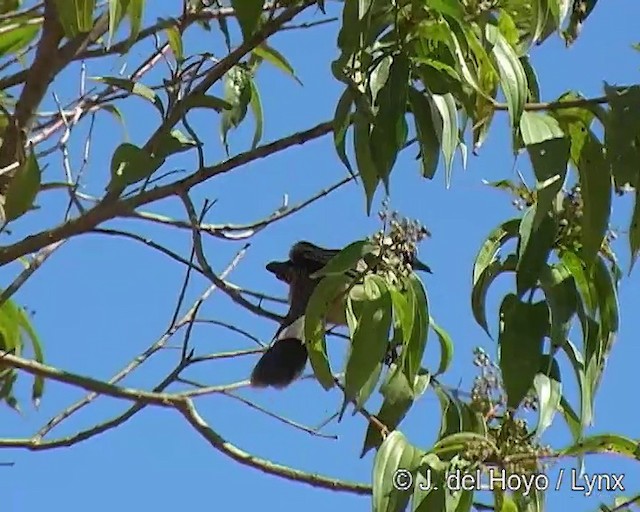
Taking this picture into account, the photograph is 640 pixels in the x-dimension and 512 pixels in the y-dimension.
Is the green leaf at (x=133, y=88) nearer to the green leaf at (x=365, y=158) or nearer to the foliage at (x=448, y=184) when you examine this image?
the foliage at (x=448, y=184)

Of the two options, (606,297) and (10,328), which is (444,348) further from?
(10,328)

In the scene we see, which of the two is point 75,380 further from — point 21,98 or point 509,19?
point 509,19

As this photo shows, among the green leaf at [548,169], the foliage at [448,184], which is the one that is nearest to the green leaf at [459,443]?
the foliage at [448,184]

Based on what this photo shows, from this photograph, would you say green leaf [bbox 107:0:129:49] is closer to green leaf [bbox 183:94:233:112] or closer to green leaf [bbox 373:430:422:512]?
green leaf [bbox 183:94:233:112]

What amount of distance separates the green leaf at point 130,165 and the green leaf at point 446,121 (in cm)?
36

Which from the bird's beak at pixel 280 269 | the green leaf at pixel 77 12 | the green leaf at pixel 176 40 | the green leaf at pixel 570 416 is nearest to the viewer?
the green leaf at pixel 77 12

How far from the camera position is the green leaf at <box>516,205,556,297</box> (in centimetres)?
126

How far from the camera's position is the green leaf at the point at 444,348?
1.61 m

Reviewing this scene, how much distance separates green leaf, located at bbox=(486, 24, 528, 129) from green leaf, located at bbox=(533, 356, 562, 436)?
27cm

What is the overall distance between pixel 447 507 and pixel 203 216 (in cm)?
56

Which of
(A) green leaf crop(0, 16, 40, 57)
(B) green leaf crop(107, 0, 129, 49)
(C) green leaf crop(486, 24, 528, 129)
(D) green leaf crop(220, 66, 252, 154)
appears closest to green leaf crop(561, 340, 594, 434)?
(C) green leaf crop(486, 24, 528, 129)

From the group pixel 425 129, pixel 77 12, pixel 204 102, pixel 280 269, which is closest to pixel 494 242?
pixel 425 129

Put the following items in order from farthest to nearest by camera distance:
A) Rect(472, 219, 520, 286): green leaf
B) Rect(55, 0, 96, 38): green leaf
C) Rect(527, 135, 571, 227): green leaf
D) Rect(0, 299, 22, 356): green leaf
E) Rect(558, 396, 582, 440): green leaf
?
Rect(0, 299, 22, 356): green leaf, Rect(558, 396, 582, 440): green leaf, Rect(472, 219, 520, 286): green leaf, Rect(55, 0, 96, 38): green leaf, Rect(527, 135, 571, 227): green leaf

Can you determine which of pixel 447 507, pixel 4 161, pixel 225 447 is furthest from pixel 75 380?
pixel 447 507
